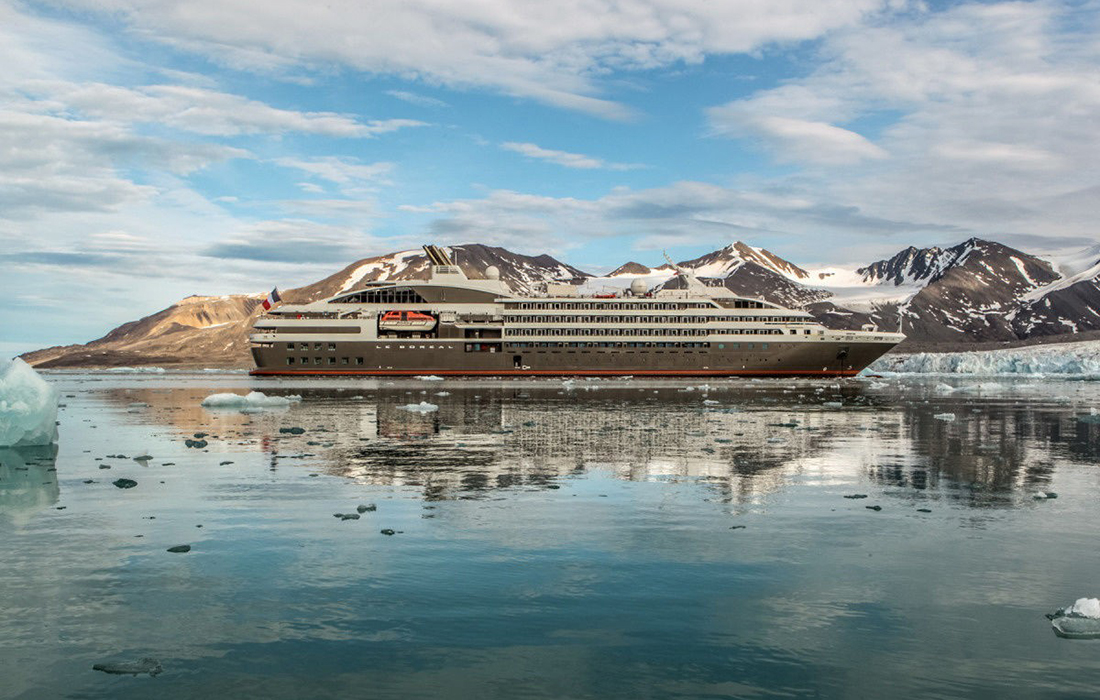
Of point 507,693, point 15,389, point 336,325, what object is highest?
point 336,325

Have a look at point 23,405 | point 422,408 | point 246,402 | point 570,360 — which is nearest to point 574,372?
point 570,360

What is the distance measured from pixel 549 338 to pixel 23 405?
294 feet

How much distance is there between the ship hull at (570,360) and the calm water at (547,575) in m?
86.9

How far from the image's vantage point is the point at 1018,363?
122 meters

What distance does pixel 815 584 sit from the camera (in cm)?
1005

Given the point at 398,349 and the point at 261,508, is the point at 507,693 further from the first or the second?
the point at 398,349

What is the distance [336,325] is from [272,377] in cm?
1065

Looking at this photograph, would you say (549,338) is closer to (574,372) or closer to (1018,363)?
(574,372)

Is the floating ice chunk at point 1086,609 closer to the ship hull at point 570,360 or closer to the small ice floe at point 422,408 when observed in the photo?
the small ice floe at point 422,408

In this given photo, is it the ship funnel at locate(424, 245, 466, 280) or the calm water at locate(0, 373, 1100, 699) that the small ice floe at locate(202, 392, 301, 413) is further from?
the ship funnel at locate(424, 245, 466, 280)

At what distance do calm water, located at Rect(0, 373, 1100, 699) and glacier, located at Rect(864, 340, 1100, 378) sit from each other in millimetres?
108969

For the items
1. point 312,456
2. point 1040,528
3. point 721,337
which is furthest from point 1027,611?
point 721,337

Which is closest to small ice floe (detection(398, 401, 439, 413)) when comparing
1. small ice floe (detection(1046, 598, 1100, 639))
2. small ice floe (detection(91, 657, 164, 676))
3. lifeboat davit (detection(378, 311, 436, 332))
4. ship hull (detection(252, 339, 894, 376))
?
small ice floe (detection(91, 657, 164, 676))

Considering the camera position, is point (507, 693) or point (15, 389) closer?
point (507, 693)
